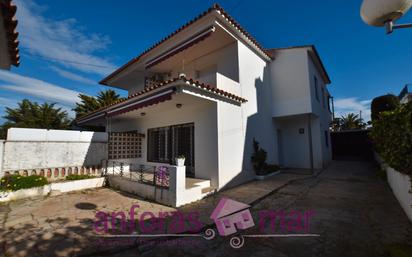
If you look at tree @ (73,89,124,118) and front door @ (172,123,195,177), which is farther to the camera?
tree @ (73,89,124,118)

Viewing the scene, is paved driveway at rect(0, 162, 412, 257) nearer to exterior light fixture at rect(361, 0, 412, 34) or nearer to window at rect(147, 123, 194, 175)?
window at rect(147, 123, 194, 175)

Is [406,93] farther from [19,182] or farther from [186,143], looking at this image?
[19,182]

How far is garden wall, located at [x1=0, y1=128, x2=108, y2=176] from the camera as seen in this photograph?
35.3ft

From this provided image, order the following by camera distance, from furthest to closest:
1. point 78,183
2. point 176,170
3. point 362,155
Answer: point 362,155, point 78,183, point 176,170

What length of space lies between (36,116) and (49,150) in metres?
16.3

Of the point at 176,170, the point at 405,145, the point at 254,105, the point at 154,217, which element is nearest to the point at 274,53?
the point at 254,105

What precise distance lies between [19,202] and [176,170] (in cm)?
814

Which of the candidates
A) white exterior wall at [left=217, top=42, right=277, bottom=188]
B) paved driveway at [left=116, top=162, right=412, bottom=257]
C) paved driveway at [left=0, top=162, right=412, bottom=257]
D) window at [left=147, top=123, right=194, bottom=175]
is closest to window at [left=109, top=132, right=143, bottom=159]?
window at [left=147, top=123, right=194, bottom=175]

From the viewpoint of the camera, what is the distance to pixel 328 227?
20.3ft

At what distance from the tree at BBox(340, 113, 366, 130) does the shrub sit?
1557 inches

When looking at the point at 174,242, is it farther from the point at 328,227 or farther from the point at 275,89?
the point at 275,89

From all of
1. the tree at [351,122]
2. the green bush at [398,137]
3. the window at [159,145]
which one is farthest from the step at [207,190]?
the tree at [351,122]

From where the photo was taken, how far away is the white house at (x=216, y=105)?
1047 cm

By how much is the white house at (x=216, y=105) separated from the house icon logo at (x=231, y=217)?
1.95m
